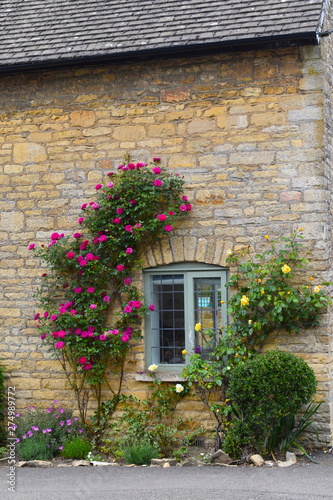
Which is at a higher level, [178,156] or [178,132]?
[178,132]

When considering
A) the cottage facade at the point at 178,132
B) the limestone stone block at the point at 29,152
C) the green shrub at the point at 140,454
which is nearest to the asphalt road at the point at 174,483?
the green shrub at the point at 140,454

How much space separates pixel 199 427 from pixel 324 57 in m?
4.65

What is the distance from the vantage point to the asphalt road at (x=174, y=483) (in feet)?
20.8

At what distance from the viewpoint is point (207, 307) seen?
8477 millimetres

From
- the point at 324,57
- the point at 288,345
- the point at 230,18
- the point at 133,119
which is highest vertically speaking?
the point at 230,18

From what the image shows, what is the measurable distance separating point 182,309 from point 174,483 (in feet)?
7.81

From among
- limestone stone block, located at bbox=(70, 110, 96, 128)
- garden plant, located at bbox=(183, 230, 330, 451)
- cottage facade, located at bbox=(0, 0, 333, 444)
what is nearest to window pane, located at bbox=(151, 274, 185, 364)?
cottage facade, located at bbox=(0, 0, 333, 444)

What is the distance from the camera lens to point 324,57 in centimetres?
840

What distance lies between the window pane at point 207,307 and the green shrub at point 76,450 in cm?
179

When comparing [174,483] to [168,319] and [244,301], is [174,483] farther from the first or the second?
[168,319]

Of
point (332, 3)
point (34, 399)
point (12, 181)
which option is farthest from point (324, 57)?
point (34, 399)

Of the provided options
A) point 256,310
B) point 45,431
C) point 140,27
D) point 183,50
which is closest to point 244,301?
point 256,310

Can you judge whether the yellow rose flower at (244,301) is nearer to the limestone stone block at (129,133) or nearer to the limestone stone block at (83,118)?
the limestone stone block at (129,133)

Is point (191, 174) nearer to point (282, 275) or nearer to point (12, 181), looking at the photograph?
point (282, 275)
